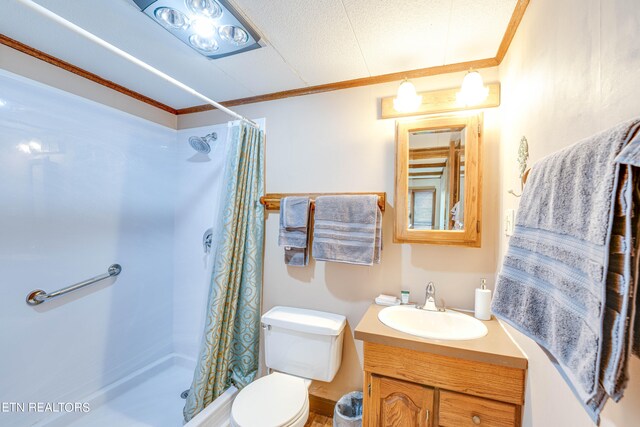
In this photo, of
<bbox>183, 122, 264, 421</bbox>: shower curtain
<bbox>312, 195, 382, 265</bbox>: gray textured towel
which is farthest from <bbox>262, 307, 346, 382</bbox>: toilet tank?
<bbox>312, 195, 382, 265</bbox>: gray textured towel

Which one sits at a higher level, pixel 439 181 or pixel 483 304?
pixel 439 181

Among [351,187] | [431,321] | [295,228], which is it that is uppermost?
[351,187]

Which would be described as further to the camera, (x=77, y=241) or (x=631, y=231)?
(x=77, y=241)

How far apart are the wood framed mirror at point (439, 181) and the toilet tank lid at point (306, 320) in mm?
621

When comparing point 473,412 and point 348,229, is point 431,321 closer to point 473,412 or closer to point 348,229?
point 473,412

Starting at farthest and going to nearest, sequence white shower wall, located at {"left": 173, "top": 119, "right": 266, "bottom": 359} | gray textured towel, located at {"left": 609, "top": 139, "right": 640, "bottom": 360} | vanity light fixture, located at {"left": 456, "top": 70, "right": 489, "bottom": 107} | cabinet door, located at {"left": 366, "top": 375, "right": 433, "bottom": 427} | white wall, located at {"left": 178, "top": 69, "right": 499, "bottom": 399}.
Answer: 1. white shower wall, located at {"left": 173, "top": 119, "right": 266, "bottom": 359}
2. white wall, located at {"left": 178, "top": 69, "right": 499, "bottom": 399}
3. vanity light fixture, located at {"left": 456, "top": 70, "right": 489, "bottom": 107}
4. cabinet door, located at {"left": 366, "top": 375, "right": 433, "bottom": 427}
5. gray textured towel, located at {"left": 609, "top": 139, "right": 640, "bottom": 360}

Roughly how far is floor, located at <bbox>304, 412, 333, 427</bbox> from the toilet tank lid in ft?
2.17

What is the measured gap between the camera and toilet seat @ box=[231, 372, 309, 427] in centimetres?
116

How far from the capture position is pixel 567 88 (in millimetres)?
711

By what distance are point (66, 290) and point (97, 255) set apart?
0.26 m

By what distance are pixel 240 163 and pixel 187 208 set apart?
0.82 meters

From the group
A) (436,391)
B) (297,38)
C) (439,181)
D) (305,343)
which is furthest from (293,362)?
(297,38)

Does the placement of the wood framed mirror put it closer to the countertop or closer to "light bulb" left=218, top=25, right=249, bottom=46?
the countertop

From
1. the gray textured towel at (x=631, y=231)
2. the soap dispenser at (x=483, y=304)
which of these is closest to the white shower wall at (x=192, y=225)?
the soap dispenser at (x=483, y=304)
